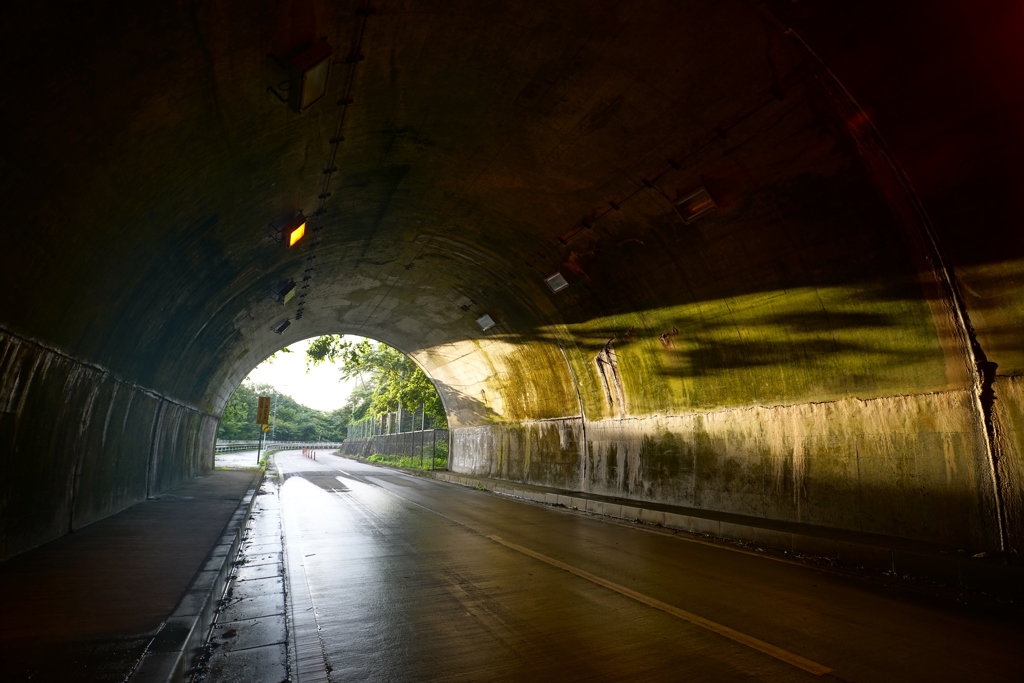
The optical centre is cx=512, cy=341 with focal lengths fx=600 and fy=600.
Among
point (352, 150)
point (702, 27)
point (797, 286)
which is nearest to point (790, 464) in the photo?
point (797, 286)

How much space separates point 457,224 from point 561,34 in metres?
5.88

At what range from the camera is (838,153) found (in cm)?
691

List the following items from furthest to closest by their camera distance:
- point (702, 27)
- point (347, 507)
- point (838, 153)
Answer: point (347, 507) < point (838, 153) < point (702, 27)

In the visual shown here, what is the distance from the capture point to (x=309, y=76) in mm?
5570

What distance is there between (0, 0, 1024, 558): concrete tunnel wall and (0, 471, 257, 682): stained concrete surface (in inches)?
23.6

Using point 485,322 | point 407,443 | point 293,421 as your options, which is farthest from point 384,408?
point 293,421

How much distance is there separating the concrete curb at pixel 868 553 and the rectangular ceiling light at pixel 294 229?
7894 mm

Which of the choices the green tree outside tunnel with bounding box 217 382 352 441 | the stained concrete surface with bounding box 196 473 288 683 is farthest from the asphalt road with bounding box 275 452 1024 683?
the green tree outside tunnel with bounding box 217 382 352 441

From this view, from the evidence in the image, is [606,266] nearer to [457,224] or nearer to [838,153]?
[457,224]

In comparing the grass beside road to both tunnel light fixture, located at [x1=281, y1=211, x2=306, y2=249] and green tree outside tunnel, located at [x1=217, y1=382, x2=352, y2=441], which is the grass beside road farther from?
green tree outside tunnel, located at [x1=217, y1=382, x2=352, y2=441]

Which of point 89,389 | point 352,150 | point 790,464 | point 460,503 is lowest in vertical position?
point 460,503

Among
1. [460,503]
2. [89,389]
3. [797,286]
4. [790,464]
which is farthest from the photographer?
[460,503]

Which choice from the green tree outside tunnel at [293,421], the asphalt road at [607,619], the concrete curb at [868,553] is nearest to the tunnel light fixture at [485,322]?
the concrete curb at [868,553]

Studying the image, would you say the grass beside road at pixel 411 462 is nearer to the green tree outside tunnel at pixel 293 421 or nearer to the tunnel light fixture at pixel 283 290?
the tunnel light fixture at pixel 283 290
